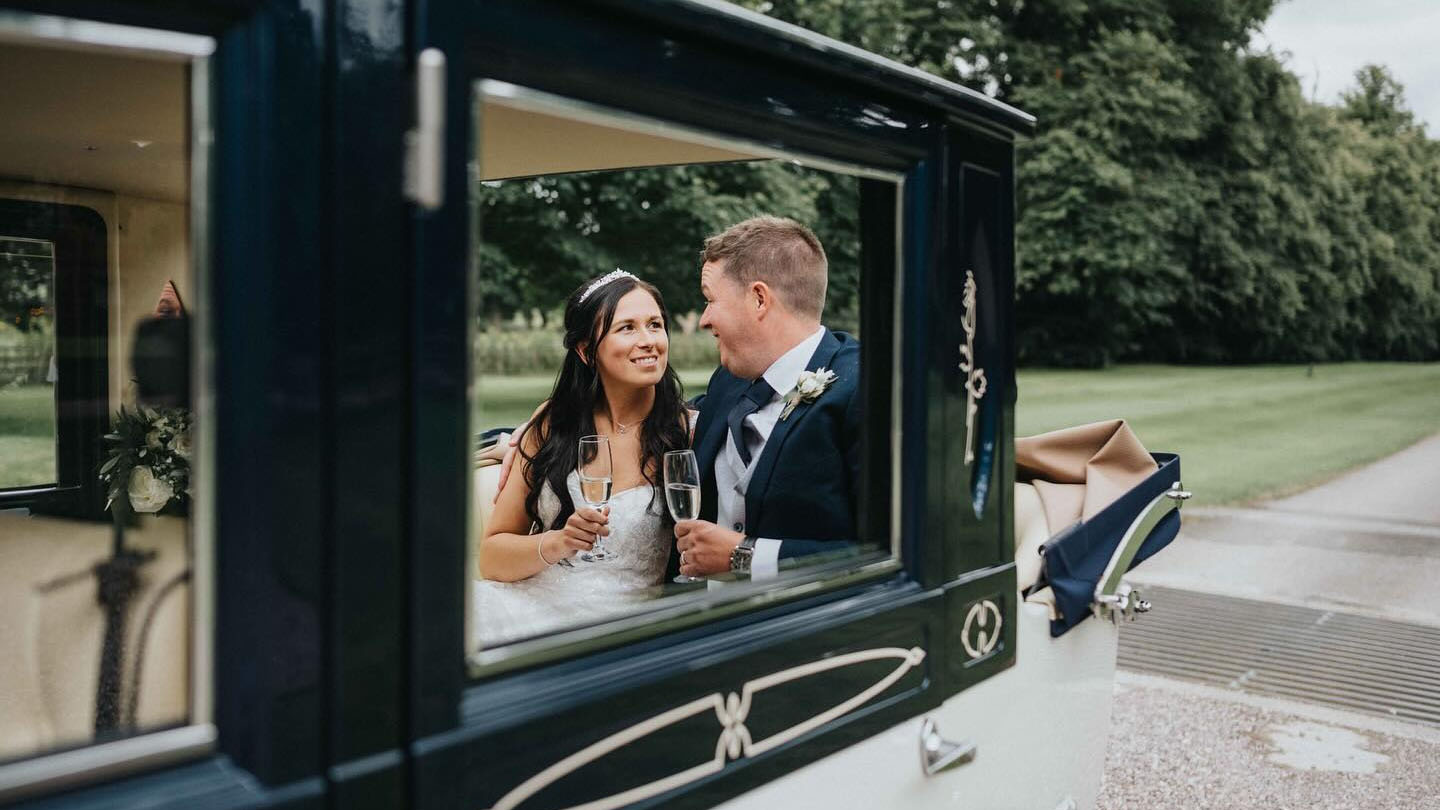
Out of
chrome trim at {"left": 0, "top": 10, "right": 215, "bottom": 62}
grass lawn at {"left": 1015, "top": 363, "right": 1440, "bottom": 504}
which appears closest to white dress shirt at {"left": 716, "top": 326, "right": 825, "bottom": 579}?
chrome trim at {"left": 0, "top": 10, "right": 215, "bottom": 62}

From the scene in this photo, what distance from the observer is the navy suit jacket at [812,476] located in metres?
2.35

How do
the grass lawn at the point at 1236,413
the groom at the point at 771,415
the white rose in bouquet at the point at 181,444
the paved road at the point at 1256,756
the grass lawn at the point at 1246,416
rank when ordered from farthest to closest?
the grass lawn at the point at 1246,416
the grass lawn at the point at 1236,413
the paved road at the point at 1256,756
the groom at the point at 771,415
the white rose in bouquet at the point at 181,444

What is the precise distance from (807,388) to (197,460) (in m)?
1.50

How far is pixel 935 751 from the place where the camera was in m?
2.17

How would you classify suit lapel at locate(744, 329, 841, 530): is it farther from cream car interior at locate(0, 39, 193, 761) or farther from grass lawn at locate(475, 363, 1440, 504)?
grass lawn at locate(475, 363, 1440, 504)

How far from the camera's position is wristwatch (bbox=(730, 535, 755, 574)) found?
235 cm

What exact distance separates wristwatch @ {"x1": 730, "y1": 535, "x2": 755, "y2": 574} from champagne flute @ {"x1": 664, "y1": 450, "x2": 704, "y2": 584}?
12cm

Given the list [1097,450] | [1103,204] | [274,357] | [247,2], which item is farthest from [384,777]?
[1103,204]

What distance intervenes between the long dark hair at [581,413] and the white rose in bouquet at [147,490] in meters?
0.94

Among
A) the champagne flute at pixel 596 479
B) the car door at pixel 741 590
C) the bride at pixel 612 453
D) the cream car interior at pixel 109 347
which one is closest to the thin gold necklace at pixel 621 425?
the bride at pixel 612 453

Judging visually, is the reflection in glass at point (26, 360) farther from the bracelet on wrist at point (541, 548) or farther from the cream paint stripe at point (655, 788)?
the cream paint stripe at point (655, 788)

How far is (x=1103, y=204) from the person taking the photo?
2658 cm

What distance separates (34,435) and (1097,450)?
8.39 ft

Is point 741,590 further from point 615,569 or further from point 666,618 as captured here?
point 615,569
